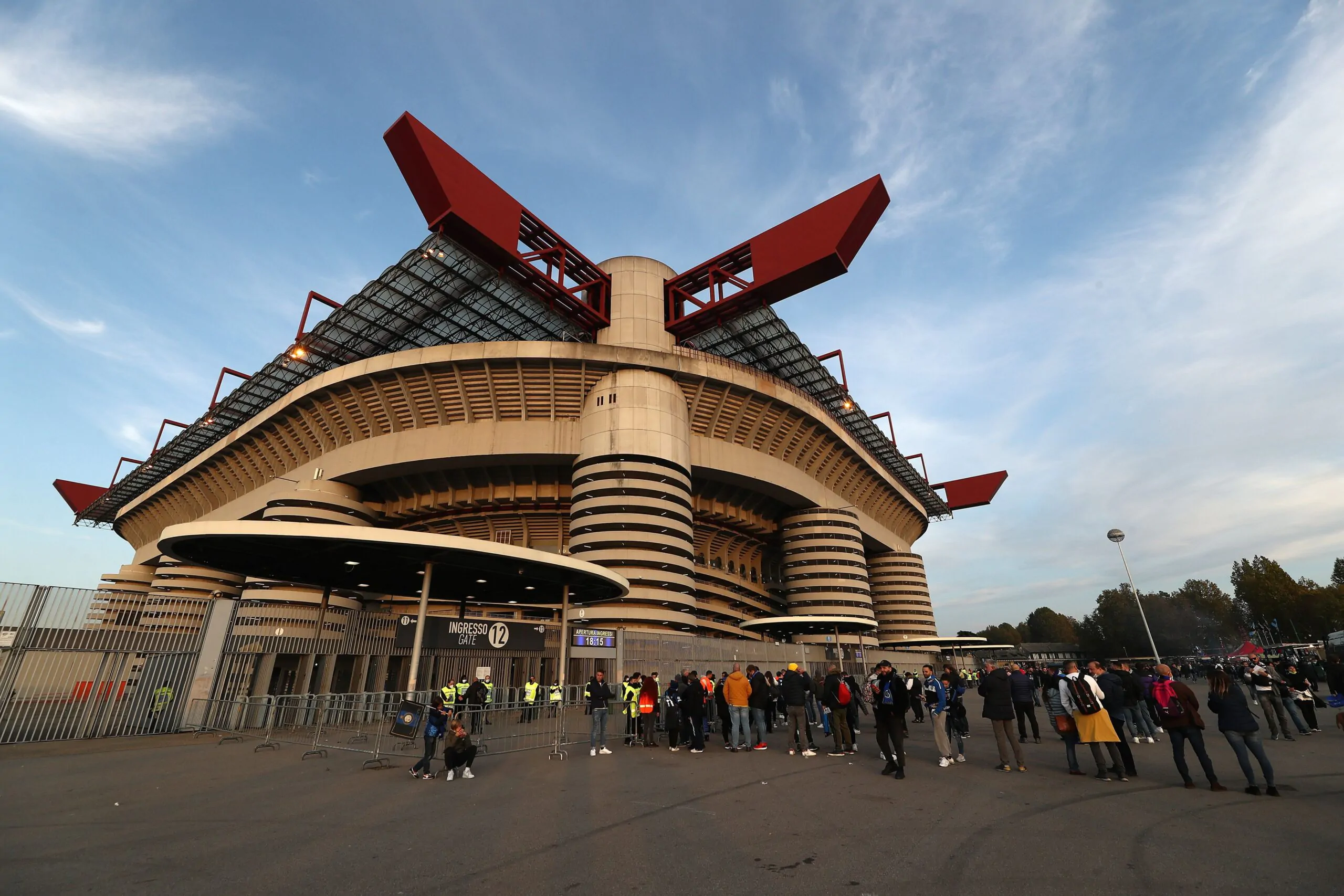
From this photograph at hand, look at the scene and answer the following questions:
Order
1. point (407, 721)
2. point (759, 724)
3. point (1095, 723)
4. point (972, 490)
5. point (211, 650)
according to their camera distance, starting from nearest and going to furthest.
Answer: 1. point (1095, 723)
2. point (407, 721)
3. point (759, 724)
4. point (211, 650)
5. point (972, 490)

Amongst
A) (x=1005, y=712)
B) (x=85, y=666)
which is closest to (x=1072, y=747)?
(x=1005, y=712)

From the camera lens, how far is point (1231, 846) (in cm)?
517

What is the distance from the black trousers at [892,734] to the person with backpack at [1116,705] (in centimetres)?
288

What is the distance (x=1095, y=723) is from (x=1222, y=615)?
11761cm

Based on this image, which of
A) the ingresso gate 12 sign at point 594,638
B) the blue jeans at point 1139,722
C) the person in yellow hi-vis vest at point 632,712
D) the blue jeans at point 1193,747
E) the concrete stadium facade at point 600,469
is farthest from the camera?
the concrete stadium facade at point 600,469

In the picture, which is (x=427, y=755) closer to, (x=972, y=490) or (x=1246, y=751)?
(x=1246, y=751)

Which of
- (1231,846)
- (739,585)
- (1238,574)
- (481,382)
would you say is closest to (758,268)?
(481,382)

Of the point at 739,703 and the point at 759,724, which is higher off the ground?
the point at 739,703

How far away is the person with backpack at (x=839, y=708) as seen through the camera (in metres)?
11.1

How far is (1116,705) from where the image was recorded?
30.6 feet

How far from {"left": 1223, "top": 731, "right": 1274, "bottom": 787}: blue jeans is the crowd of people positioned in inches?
0.7

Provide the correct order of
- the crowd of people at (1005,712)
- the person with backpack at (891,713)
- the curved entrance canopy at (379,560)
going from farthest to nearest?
1. the curved entrance canopy at (379,560)
2. the person with backpack at (891,713)
3. the crowd of people at (1005,712)

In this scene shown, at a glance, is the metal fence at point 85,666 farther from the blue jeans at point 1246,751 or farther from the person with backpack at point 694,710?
the blue jeans at point 1246,751

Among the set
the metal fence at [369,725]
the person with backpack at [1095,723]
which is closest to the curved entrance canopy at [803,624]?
the metal fence at [369,725]
